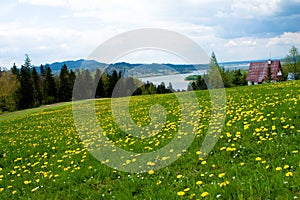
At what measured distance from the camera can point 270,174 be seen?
15.9 ft

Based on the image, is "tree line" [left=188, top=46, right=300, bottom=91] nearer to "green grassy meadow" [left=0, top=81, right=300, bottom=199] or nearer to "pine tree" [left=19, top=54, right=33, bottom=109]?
"pine tree" [left=19, top=54, right=33, bottom=109]

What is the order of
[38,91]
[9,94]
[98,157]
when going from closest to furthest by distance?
[98,157], [9,94], [38,91]

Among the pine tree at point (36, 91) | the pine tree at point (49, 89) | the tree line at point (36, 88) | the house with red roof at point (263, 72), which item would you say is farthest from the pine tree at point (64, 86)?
the house with red roof at point (263, 72)

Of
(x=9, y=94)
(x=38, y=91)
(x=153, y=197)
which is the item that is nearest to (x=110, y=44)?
(x=153, y=197)

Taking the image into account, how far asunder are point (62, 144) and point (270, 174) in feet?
25.3

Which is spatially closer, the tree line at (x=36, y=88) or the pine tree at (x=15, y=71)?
the tree line at (x=36, y=88)

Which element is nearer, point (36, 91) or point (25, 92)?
point (25, 92)

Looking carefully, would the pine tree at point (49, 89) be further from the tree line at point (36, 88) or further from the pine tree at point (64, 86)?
the pine tree at point (64, 86)

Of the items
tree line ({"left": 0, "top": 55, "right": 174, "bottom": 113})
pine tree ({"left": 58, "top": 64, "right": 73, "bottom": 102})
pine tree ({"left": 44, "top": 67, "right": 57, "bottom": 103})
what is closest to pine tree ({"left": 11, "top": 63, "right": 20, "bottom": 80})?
tree line ({"left": 0, "top": 55, "right": 174, "bottom": 113})

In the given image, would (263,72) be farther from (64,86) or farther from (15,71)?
(15,71)

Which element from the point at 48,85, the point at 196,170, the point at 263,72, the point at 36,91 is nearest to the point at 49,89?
the point at 48,85

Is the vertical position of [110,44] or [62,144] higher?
[110,44]

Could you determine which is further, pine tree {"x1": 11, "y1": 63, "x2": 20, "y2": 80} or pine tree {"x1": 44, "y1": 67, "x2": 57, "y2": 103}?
pine tree {"x1": 44, "y1": 67, "x2": 57, "y2": 103}

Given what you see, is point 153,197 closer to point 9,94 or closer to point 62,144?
point 62,144
